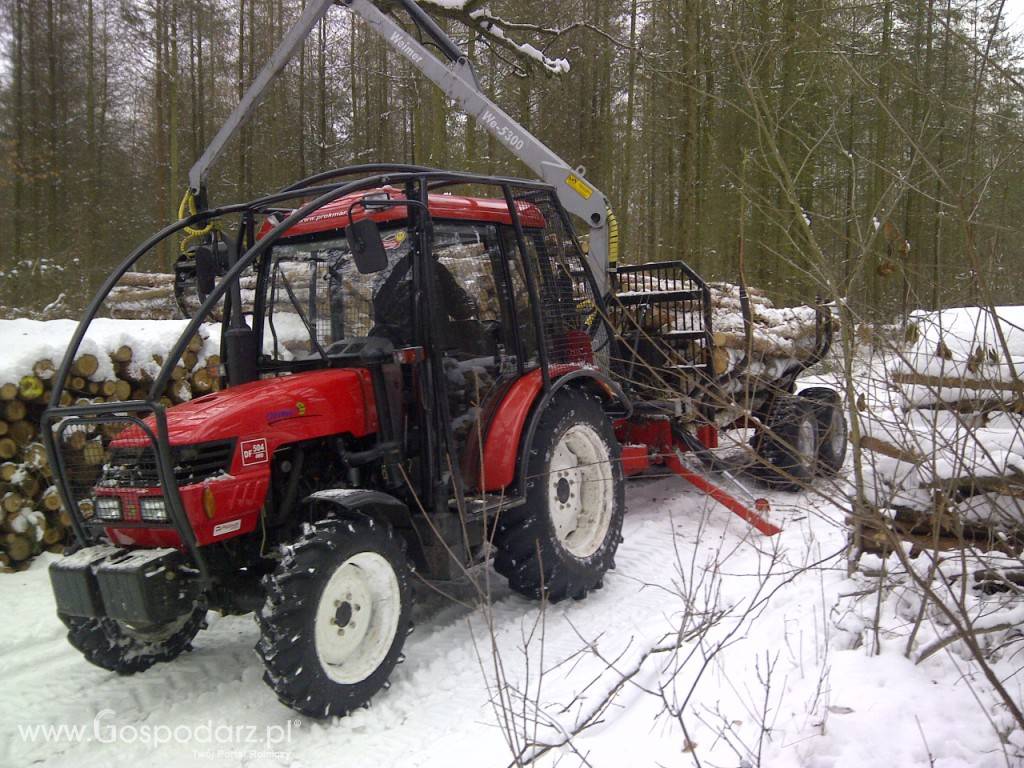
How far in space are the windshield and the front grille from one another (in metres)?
0.93

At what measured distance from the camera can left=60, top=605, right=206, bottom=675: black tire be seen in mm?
3576

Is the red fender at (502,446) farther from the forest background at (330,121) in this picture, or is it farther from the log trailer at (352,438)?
the forest background at (330,121)

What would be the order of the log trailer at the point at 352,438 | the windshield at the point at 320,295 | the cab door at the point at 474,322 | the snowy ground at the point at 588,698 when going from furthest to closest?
the cab door at the point at 474,322 → the windshield at the point at 320,295 → the log trailer at the point at 352,438 → the snowy ground at the point at 588,698

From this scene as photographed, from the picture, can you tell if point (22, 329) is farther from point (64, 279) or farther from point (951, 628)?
point (64, 279)

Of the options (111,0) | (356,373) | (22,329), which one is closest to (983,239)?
(356,373)

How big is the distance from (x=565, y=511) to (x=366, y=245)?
87.3 inches

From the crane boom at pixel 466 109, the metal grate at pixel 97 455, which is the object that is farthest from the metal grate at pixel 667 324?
the metal grate at pixel 97 455

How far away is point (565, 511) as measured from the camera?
4.74 m

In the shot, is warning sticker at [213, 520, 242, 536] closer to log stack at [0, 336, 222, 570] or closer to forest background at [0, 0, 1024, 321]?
log stack at [0, 336, 222, 570]

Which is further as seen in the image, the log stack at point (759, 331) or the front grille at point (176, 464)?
the log stack at point (759, 331)

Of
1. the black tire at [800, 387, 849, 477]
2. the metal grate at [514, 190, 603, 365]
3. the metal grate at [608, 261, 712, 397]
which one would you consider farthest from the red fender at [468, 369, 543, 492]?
the black tire at [800, 387, 849, 477]

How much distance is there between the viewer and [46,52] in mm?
17500

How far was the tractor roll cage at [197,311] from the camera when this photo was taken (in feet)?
9.96

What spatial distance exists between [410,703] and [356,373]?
159cm
